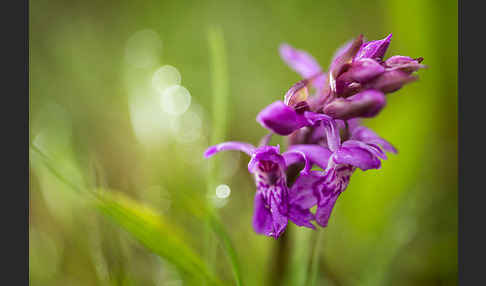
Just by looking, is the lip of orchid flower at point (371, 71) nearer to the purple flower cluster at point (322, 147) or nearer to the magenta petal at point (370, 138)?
the purple flower cluster at point (322, 147)

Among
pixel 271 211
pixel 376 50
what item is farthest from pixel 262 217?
pixel 376 50

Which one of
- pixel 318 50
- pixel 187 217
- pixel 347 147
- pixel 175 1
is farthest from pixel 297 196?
pixel 175 1

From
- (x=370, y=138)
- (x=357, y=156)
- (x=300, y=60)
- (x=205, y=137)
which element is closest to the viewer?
(x=357, y=156)

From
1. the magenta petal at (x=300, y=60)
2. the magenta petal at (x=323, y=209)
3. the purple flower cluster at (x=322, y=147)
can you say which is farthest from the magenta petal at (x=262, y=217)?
the magenta petal at (x=300, y=60)

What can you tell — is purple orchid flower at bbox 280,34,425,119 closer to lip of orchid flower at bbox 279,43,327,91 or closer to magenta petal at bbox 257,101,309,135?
magenta petal at bbox 257,101,309,135

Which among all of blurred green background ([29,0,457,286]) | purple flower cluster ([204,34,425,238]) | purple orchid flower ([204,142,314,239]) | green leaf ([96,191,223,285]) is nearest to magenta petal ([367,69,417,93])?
purple flower cluster ([204,34,425,238])

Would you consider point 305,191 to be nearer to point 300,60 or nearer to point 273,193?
point 273,193

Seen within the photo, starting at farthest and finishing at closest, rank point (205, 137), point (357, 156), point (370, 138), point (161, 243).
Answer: point (205, 137) → point (161, 243) → point (370, 138) → point (357, 156)

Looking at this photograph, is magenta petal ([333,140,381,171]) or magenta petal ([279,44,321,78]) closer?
magenta petal ([333,140,381,171])
